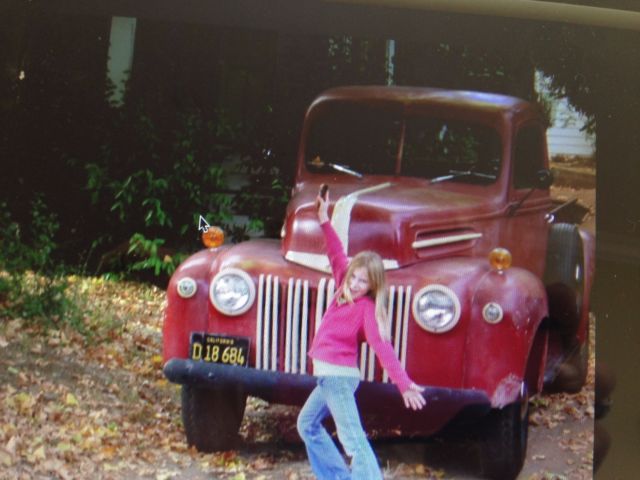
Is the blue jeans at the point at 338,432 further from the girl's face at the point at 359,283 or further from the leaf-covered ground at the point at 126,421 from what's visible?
the girl's face at the point at 359,283

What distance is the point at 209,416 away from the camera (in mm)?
2463

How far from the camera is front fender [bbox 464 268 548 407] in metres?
2.35

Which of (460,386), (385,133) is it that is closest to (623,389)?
(460,386)

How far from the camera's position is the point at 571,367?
8.51 feet

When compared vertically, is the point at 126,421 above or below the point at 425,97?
below

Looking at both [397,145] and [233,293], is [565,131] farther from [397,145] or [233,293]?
[233,293]

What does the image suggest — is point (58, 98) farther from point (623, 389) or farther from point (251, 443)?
point (623, 389)

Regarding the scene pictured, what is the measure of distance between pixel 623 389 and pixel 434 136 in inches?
40.6

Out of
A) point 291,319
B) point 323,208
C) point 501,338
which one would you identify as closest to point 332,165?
point 323,208

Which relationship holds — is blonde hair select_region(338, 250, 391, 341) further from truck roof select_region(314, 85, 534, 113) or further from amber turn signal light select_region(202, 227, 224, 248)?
truck roof select_region(314, 85, 534, 113)

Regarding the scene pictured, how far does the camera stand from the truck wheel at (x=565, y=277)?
2.55 meters

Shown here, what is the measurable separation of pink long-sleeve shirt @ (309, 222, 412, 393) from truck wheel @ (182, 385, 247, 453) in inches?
11.7

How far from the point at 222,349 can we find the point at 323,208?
1.63ft

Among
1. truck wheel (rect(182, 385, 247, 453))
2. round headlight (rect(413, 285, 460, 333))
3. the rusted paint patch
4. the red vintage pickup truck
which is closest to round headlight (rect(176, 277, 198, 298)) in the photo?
the red vintage pickup truck
